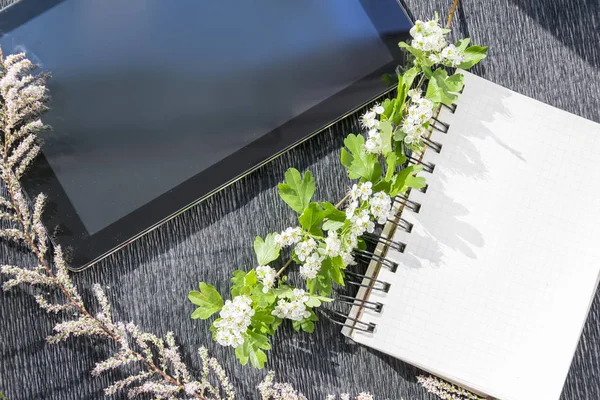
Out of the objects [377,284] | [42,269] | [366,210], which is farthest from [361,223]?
[42,269]

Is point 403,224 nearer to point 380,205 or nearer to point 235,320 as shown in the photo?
point 380,205

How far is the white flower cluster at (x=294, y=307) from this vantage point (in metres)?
0.60

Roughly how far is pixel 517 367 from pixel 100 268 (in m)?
0.56

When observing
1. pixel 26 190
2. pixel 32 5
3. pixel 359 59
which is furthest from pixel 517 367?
pixel 32 5

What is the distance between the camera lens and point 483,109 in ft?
2.20

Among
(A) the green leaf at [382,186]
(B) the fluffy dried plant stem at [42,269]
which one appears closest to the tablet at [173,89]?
(B) the fluffy dried plant stem at [42,269]

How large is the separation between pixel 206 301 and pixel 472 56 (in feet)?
1.47

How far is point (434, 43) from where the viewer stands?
601 millimetres

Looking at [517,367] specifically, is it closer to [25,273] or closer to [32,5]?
[25,273]

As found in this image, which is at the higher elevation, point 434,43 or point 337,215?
point 434,43

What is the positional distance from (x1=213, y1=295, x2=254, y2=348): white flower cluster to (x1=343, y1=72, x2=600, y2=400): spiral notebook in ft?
0.49

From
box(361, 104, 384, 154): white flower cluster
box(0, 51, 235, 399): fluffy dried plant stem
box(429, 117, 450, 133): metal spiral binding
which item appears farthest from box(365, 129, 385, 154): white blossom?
box(0, 51, 235, 399): fluffy dried plant stem

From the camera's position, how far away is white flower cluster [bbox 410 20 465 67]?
23.6 inches

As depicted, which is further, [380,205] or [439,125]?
[439,125]
